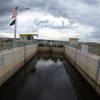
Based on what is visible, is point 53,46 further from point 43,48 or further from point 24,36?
point 24,36

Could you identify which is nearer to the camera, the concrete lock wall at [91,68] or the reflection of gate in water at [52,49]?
the concrete lock wall at [91,68]

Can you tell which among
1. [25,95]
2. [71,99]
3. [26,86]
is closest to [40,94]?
[25,95]

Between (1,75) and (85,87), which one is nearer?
(1,75)

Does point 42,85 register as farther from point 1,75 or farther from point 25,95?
point 1,75

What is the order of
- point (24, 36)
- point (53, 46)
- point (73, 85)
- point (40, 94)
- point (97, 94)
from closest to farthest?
point (97, 94)
point (40, 94)
point (73, 85)
point (53, 46)
point (24, 36)

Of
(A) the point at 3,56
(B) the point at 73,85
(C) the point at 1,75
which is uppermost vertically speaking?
(A) the point at 3,56

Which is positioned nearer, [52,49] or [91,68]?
[91,68]

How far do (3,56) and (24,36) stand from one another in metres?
27.0

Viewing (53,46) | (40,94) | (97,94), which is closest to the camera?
(97,94)

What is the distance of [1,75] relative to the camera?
7480mm

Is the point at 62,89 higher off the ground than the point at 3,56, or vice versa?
the point at 3,56

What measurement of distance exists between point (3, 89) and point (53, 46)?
2413cm

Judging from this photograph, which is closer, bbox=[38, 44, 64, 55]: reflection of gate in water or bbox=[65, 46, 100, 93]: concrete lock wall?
bbox=[65, 46, 100, 93]: concrete lock wall

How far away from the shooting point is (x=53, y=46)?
30.6 meters
